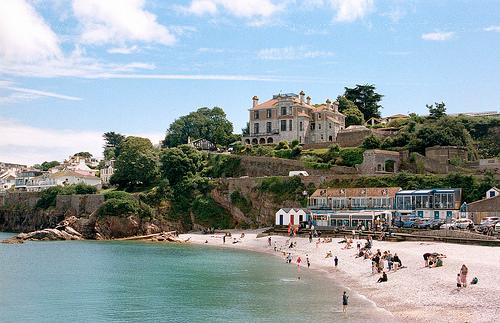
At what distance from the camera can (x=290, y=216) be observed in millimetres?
64750

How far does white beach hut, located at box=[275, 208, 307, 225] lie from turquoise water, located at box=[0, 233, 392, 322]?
9.94 meters

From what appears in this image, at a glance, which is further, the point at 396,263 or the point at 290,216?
the point at 290,216

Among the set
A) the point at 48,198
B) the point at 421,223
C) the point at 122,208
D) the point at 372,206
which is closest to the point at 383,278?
the point at 421,223

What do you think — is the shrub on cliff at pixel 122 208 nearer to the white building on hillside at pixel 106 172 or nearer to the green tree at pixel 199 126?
the green tree at pixel 199 126

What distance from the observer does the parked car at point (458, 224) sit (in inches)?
1882

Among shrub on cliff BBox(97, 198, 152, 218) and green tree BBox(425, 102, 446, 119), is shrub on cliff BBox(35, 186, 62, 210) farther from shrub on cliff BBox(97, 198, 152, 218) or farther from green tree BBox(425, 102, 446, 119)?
green tree BBox(425, 102, 446, 119)

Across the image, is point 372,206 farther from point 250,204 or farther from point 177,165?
point 177,165

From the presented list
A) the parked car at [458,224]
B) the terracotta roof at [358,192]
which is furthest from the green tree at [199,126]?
the parked car at [458,224]

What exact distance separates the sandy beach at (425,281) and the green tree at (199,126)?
60900mm

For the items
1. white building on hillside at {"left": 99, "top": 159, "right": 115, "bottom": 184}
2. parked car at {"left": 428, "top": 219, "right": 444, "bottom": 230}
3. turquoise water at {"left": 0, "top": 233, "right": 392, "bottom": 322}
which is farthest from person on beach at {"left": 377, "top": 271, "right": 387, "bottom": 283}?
white building on hillside at {"left": 99, "top": 159, "right": 115, "bottom": 184}

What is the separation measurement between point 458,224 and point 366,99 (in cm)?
5756

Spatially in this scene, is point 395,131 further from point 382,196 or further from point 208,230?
point 208,230

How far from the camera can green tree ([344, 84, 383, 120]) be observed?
4072 inches

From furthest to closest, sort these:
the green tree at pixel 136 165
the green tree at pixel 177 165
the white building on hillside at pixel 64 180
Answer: the white building on hillside at pixel 64 180, the green tree at pixel 136 165, the green tree at pixel 177 165
